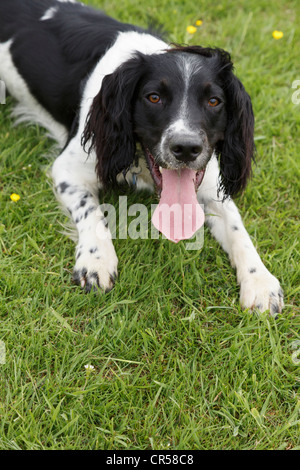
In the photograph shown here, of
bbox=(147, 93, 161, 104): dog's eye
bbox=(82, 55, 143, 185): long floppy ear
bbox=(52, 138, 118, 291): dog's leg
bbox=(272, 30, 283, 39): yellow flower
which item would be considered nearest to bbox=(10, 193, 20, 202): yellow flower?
bbox=(52, 138, 118, 291): dog's leg

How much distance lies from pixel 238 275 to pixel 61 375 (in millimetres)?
1146

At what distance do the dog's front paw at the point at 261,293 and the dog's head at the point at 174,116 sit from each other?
0.62 metres

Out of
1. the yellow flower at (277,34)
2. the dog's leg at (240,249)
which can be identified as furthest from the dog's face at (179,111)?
the yellow flower at (277,34)

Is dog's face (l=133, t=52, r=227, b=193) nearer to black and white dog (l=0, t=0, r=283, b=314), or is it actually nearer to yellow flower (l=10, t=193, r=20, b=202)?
black and white dog (l=0, t=0, r=283, b=314)

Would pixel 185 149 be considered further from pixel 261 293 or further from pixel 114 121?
pixel 261 293

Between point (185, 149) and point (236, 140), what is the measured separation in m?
0.54

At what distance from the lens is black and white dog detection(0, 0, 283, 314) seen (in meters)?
2.92

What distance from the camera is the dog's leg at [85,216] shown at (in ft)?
9.90

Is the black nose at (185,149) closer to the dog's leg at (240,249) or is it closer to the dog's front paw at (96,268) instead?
the dog's leg at (240,249)

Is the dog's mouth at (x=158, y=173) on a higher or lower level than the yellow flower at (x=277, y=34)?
lower

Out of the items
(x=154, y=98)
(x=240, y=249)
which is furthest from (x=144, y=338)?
(x=154, y=98)

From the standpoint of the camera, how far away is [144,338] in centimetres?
272
